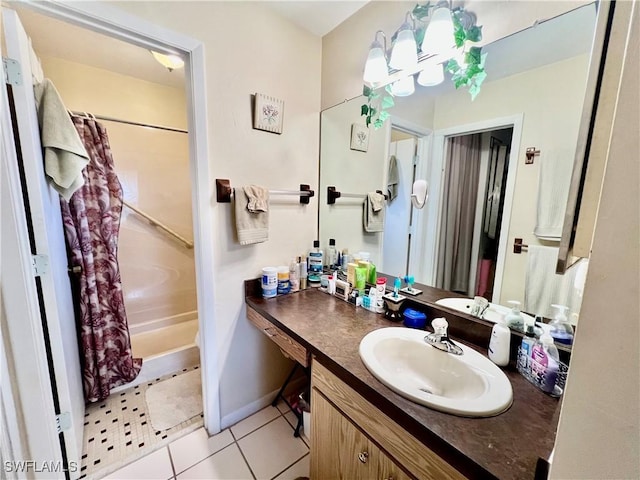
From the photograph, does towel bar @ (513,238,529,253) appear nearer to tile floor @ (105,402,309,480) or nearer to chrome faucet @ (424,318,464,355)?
chrome faucet @ (424,318,464,355)

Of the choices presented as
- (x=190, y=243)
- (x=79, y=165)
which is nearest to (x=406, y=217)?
(x=79, y=165)

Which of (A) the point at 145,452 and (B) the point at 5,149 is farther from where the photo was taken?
(A) the point at 145,452

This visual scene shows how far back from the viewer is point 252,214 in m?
1.38

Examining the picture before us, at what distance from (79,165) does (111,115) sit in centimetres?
133

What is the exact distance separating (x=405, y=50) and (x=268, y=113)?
721 millimetres

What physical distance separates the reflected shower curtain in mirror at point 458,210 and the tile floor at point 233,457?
3.94 feet

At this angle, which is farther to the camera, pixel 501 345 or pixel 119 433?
pixel 119 433

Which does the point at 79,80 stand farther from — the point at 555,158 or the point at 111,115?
the point at 555,158

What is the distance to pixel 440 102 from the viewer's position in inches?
44.9

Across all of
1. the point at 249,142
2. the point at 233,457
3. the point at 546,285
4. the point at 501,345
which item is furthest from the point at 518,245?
the point at 233,457

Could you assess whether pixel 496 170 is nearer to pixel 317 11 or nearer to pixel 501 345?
pixel 501 345

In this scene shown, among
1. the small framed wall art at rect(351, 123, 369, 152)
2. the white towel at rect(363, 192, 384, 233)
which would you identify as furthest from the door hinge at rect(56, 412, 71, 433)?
the small framed wall art at rect(351, 123, 369, 152)

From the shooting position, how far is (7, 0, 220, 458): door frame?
974 millimetres

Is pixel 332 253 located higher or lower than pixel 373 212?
lower
